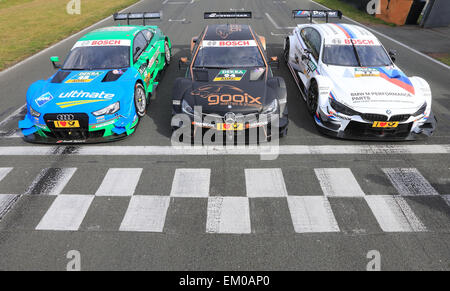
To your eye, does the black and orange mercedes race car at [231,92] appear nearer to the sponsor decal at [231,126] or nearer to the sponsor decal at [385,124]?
the sponsor decal at [231,126]

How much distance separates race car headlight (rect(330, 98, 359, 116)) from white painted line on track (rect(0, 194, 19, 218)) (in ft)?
18.0

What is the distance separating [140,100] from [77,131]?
59.1 inches

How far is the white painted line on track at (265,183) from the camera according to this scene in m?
4.38

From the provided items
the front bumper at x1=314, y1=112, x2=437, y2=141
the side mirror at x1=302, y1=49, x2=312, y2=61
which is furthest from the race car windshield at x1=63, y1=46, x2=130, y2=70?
the front bumper at x1=314, y1=112, x2=437, y2=141

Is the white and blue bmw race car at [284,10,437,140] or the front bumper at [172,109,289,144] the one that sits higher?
the white and blue bmw race car at [284,10,437,140]

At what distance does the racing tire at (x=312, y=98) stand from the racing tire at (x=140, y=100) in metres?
3.71

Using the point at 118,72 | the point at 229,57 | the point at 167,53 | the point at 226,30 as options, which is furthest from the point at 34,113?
the point at 167,53

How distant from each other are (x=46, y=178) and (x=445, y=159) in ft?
22.2

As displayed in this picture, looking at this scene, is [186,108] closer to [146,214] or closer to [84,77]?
[146,214]

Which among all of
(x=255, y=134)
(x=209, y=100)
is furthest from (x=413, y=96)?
(x=209, y=100)

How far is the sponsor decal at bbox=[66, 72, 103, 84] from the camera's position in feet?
19.2

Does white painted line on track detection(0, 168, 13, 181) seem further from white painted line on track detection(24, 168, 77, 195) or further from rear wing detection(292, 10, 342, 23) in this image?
rear wing detection(292, 10, 342, 23)

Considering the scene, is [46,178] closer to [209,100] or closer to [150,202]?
[150,202]

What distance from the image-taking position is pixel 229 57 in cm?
642
